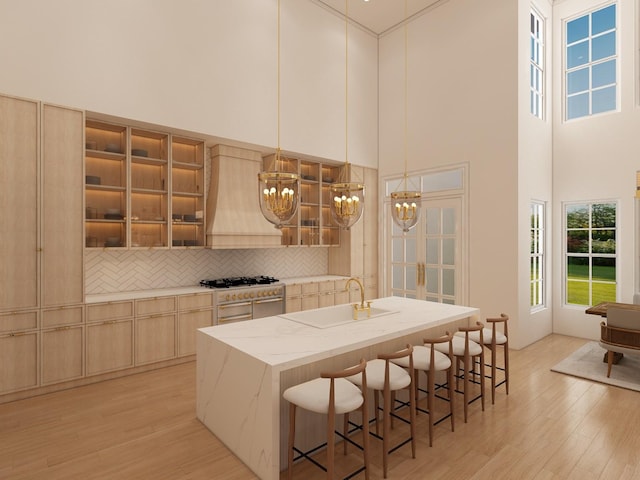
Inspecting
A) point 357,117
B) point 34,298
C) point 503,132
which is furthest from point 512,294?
point 34,298

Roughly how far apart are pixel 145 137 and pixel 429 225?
4750mm

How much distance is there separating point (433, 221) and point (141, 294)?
4772 mm

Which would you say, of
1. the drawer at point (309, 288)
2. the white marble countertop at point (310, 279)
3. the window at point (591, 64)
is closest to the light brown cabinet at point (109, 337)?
the white marble countertop at point (310, 279)

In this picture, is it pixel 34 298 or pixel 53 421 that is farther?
pixel 34 298

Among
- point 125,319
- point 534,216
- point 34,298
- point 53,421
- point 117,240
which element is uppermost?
point 534,216

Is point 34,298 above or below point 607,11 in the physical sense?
below

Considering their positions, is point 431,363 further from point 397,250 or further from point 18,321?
point 397,250

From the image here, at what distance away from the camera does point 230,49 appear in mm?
5430

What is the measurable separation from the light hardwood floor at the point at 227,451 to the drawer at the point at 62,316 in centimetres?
74

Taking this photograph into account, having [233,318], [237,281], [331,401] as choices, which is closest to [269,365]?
[331,401]

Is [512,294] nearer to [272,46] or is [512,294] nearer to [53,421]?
[272,46]

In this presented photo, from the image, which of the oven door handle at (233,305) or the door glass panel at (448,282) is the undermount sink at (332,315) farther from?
the door glass panel at (448,282)

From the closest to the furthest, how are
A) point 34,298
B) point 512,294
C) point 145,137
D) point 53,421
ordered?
point 53,421 → point 34,298 → point 145,137 → point 512,294

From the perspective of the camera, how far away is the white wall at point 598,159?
18.9ft
